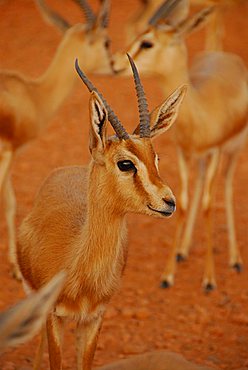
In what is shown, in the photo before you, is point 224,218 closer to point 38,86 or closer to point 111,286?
point 38,86

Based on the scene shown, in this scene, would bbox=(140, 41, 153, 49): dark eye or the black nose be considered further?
bbox=(140, 41, 153, 49): dark eye

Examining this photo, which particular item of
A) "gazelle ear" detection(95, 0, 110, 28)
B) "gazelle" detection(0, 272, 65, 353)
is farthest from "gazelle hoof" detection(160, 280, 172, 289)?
"gazelle" detection(0, 272, 65, 353)

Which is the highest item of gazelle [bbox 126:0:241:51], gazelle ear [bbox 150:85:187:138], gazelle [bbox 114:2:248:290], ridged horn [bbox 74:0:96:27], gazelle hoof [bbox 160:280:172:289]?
gazelle [bbox 126:0:241:51]

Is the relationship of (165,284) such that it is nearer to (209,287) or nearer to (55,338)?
(209,287)

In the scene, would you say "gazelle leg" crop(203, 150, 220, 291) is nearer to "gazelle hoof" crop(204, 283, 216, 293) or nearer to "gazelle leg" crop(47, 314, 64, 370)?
"gazelle hoof" crop(204, 283, 216, 293)


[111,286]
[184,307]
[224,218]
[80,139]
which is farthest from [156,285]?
[80,139]

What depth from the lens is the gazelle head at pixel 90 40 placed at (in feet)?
25.0

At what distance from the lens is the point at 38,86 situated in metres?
7.53

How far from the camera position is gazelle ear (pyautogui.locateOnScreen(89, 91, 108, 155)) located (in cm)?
419

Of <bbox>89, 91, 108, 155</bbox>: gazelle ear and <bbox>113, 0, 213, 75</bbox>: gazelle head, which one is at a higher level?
<bbox>113, 0, 213, 75</bbox>: gazelle head

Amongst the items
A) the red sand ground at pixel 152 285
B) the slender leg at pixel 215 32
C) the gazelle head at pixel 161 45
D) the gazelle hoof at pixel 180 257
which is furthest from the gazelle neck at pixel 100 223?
the slender leg at pixel 215 32

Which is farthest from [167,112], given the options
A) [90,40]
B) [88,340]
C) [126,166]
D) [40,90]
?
[90,40]

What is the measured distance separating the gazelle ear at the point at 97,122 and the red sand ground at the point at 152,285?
2040mm

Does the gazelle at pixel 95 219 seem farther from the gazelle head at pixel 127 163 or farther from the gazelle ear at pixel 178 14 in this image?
the gazelle ear at pixel 178 14
